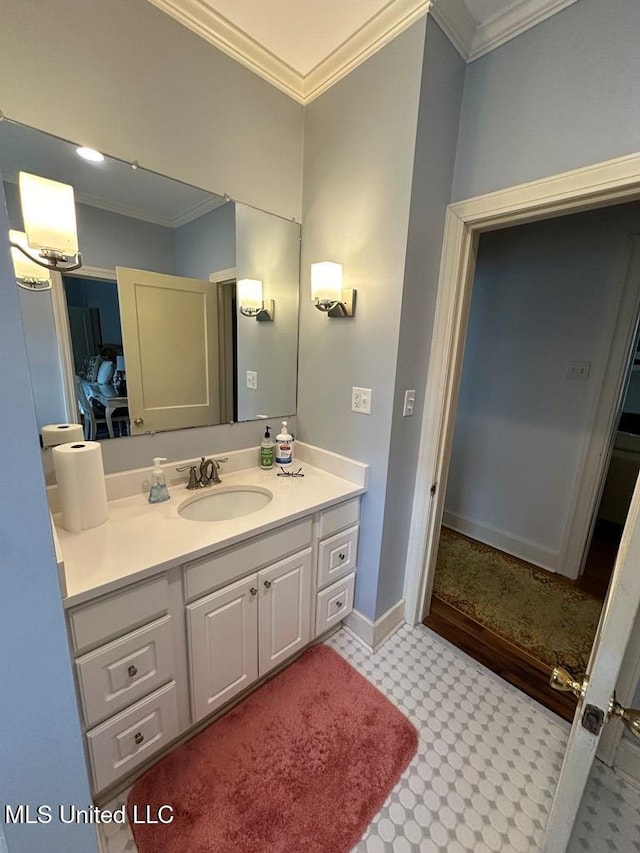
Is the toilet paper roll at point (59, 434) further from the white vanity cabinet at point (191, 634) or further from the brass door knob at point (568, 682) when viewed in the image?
Result: the brass door knob at point (568, 682)

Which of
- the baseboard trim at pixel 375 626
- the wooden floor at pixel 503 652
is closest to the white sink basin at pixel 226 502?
the baseboard trim at pixel 375 626

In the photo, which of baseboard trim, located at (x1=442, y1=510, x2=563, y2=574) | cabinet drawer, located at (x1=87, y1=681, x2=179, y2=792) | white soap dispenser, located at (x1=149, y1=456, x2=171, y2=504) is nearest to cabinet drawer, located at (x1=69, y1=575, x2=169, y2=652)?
cabinet drawer, located at (x1=87, y1=681, x2=179, y2=792)

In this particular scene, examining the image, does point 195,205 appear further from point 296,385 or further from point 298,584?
point 298,584

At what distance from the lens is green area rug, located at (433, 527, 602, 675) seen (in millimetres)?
1800

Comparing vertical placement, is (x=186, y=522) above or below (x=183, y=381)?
below

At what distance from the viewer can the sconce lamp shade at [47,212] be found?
1061mm

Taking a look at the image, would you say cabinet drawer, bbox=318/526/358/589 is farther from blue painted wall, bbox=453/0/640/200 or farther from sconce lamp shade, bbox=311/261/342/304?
blue painted wall, bbox=453/0/640/200

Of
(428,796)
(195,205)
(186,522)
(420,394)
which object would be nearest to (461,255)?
(420,394)

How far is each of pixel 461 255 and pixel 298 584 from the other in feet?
5.16

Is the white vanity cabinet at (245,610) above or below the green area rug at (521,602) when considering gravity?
above

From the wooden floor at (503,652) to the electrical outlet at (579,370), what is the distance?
134 cm

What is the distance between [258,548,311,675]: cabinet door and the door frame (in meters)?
0.62

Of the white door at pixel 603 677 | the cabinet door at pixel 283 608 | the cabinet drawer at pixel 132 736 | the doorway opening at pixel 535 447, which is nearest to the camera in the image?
the white door at pixel 603 677

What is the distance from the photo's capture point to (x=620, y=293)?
1.95 metres
